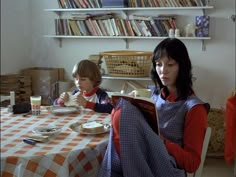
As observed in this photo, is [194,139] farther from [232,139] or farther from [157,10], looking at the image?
[157,10]

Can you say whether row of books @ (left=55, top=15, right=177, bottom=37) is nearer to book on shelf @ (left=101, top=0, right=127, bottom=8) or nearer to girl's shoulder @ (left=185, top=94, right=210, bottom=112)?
book on shelf @ (left=101, top=0, right=127, bottom=8)

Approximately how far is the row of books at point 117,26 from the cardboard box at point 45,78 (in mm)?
300

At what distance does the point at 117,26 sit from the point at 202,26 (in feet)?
1.93

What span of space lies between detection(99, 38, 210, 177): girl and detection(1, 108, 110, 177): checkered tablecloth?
47mm

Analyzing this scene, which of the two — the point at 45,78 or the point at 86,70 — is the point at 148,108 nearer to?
the point at 86,70

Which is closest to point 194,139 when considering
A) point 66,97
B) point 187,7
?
point 66,97

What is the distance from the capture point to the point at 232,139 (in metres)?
2.02

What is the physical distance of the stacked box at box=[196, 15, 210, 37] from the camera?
2375 mm

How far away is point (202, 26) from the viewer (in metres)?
2.39

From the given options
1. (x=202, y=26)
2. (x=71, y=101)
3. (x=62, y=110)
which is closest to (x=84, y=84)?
(x=71, y=101)

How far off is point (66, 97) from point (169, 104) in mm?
555

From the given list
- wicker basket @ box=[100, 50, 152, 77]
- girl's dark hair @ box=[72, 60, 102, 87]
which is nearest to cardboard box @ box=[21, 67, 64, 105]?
wicker basket @ box=[100, 50, 152, 77]

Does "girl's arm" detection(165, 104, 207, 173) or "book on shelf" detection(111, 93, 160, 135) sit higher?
"book on shelf" detection(111, 93, 160, 135)

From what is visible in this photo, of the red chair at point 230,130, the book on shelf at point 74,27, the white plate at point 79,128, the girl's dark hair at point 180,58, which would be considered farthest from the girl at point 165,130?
the book on shelf at point 74,27
